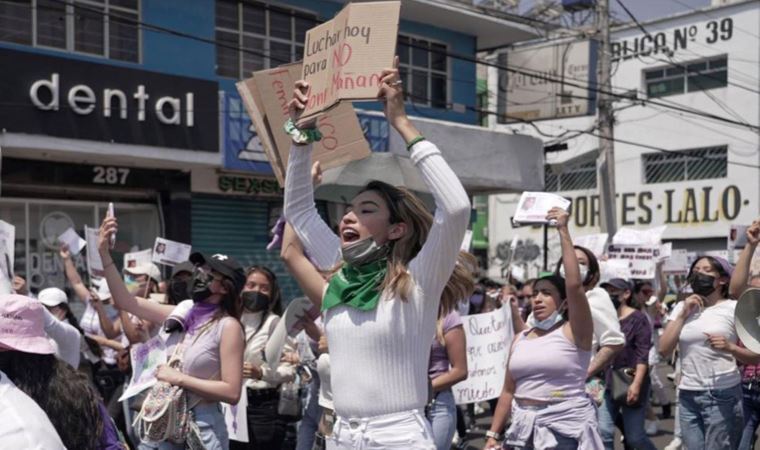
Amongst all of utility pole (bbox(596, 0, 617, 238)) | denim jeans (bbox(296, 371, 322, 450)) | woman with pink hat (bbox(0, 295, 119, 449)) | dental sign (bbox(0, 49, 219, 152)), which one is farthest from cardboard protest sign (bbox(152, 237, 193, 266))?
utility pole (bbox(596, 0, 617, 238))

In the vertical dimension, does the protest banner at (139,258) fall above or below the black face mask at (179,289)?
above

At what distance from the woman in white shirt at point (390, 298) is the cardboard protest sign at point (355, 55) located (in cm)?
9

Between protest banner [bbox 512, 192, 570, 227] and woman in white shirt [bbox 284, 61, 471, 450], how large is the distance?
7.57 feet

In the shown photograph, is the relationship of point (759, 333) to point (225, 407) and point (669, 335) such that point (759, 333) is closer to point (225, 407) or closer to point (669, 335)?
point (669, 335)

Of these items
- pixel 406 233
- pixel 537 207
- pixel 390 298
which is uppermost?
pixel 537 207

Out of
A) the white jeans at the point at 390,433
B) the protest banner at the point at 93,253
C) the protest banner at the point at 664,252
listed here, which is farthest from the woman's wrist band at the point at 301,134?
the protest banner at the point at 664,252

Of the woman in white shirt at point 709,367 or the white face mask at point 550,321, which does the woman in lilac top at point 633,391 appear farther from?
the white face mask at point 550,321

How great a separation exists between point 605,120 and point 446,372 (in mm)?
16181

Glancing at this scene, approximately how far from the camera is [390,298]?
349 centimetres

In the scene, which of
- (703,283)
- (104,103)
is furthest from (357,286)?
(104,103)

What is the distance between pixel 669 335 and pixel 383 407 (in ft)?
13.9

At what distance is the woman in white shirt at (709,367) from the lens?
6.69 metres

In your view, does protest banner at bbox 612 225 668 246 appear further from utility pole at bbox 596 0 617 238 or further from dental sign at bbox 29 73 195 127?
utility pole at bbox 596 0 617 238

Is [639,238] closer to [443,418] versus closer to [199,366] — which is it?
[443,418]
